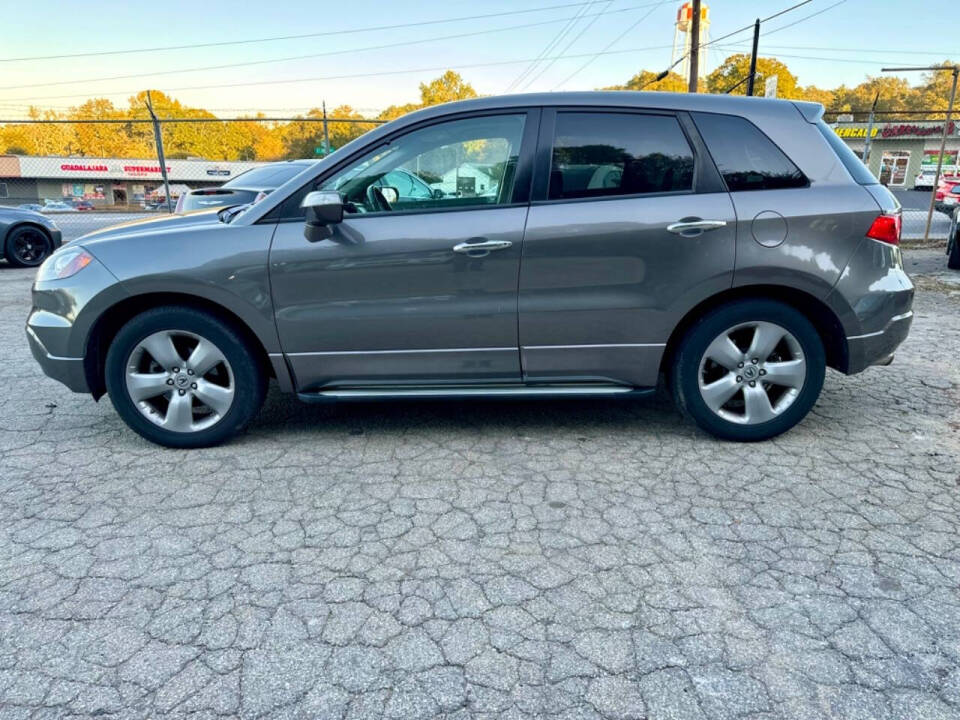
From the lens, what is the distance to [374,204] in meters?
3.59

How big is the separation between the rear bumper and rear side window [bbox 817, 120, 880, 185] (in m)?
0.75

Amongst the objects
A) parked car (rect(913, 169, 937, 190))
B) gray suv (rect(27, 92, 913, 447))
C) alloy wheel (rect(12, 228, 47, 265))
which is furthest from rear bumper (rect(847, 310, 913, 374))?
parked car (rect(913, 169, 937, 190))

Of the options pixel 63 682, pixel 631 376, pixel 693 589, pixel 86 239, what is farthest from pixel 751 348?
pixel 86 239

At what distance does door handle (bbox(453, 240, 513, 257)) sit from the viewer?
344 cm

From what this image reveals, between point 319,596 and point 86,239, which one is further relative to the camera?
point 86,239

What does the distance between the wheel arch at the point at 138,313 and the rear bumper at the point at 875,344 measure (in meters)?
3.03

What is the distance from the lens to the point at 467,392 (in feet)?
12.1

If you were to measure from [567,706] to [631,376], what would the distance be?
2046mm

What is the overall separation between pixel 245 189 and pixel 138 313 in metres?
4.51

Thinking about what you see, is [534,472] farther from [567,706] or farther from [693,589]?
[567,706]

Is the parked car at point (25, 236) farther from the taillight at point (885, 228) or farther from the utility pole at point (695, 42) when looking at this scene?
the utility pole at point (695, 42)

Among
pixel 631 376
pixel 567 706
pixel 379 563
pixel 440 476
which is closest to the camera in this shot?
pixel 567 706

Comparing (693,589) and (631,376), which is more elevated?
(631,376)

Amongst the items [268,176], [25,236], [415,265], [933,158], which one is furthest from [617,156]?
[933,158]
